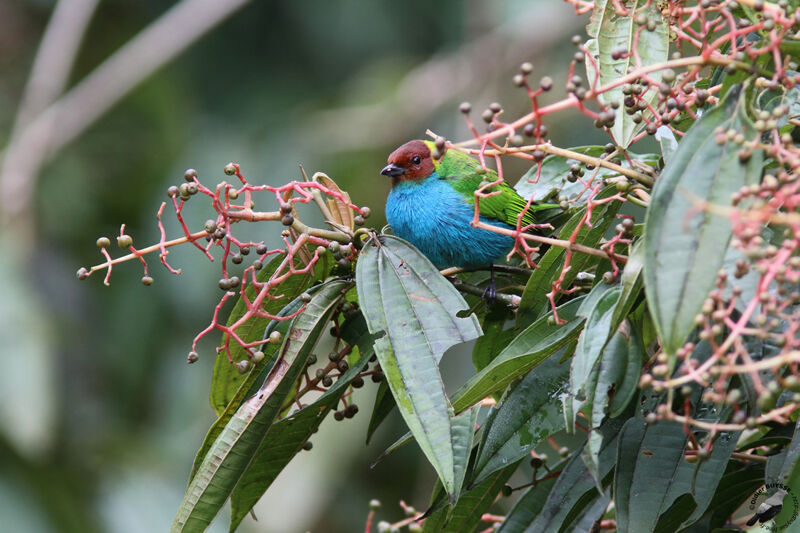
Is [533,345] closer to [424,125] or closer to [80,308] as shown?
[424,125]

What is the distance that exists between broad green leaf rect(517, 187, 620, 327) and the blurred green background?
504 cm

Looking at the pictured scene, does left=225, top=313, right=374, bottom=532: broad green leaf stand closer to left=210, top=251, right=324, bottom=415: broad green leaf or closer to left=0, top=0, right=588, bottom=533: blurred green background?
left=210, top=251, right=324, bottom=415: broad green leaf

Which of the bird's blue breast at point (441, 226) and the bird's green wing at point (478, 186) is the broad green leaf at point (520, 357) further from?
the bird's blue breast at point (441, 226)

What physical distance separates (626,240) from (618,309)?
0.85ft

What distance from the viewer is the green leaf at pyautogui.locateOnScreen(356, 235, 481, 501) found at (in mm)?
1508

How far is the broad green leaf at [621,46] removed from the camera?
186 cm

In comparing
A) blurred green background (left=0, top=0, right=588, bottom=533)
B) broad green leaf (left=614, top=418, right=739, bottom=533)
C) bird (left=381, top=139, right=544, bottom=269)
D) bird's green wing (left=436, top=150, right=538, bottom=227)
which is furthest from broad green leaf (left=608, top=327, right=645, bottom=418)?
blurred green background (left=0, top=0, right=588, bottom=533)

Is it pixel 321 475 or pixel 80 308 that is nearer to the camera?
pixel 321 475

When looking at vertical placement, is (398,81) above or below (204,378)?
above

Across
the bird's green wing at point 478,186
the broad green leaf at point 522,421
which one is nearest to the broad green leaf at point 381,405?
the broad green leaf at point 522,421

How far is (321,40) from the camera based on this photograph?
1009 centimetres

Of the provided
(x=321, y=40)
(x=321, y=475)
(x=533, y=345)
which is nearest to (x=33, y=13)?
(x=321, y=40)

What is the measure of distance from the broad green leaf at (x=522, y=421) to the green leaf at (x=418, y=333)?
0.44ft

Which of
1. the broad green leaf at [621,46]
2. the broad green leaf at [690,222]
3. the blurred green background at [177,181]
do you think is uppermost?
the broad green leaf at [621,46]
